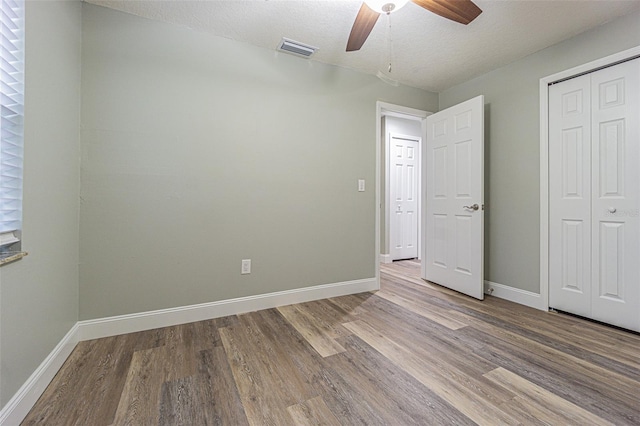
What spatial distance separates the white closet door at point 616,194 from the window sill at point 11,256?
11.8 ft

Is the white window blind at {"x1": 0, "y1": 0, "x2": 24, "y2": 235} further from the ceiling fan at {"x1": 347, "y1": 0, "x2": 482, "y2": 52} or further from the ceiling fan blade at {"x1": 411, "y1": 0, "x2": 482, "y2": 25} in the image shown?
the ceiling fan blade at {"x1": 411, "y1": 0, "x2": 482, "y2": 25}

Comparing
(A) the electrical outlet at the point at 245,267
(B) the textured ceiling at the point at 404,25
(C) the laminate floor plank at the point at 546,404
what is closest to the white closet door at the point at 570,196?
(B) the textured ceiling at the point at 404,25

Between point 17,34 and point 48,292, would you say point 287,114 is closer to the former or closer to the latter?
point 17,34

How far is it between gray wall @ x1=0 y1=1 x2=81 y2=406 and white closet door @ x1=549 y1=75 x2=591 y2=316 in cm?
357

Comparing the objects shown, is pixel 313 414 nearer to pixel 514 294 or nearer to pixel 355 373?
pixel 355 373

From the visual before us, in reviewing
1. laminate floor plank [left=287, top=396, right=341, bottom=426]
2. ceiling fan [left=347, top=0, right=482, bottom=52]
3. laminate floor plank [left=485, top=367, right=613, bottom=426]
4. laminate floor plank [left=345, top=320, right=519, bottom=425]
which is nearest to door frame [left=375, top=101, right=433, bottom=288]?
laminate floor plank [left=345, top=320, right=519, bottom=425]

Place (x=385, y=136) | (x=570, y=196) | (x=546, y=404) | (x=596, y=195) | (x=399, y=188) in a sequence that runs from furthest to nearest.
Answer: (x=399, y=188)
(x=385, y=136)
(x=570, y=196)
(x=596, y=195)
(x=546, y=404)

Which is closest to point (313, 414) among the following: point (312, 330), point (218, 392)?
point (218, 392)

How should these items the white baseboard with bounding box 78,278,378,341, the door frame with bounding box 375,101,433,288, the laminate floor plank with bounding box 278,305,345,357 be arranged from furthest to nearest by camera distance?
the door frame with bounding box 375,101,433,288 < the white baseboard with bounding box 78,278,378,341 < the laminate floor plank with bounding box 278,305,345,357

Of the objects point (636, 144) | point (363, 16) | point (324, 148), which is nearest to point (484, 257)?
point (636, 144)

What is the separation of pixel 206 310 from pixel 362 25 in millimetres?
2348

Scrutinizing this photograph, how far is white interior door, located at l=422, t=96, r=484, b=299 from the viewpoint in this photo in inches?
105

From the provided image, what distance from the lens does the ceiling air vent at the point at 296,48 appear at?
231cm

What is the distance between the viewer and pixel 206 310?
2.19 metres
